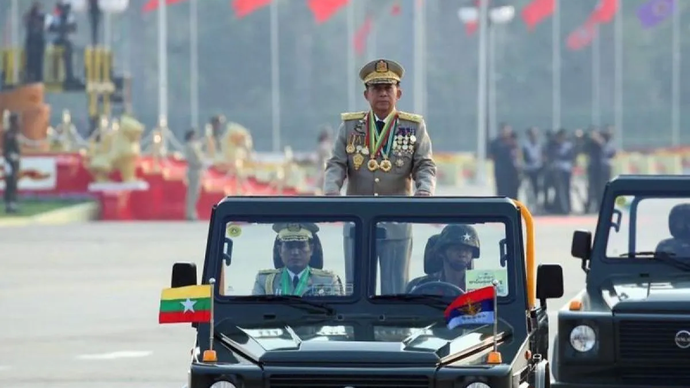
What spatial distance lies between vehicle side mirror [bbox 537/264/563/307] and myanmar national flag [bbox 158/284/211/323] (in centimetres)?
150

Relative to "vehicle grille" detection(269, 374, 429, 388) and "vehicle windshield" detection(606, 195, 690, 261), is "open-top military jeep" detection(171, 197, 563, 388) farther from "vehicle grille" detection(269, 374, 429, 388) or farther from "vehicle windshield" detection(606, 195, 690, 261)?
"vehicle windshield" detection(606, 195, 690, 261)

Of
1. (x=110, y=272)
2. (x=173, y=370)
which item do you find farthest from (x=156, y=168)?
(x=173, y=370)

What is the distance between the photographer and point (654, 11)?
72.8m

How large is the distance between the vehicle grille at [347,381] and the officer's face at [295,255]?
4.01 ft

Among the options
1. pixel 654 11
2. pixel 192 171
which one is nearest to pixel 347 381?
pixel 192 171

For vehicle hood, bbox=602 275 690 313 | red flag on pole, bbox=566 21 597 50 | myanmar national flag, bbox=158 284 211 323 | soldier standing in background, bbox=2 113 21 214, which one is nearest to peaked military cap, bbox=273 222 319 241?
myanmar national flag, bbox=158 284 211 323

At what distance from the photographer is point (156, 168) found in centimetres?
3725

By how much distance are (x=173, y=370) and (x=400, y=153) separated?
3760 mm

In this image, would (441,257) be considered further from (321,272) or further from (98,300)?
(98,300)

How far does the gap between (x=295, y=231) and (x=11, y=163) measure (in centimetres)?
2838

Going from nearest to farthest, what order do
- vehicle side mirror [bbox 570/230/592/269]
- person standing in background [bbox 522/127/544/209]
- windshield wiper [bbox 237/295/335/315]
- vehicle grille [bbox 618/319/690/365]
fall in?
windshield wiper [bbox 237/295/335/315] → vehicle grille [bbox 618/319/690/365] → vehicle side mirror [bbox 570/230/592/269] → person standing in background [bbox 522/127/544/209]

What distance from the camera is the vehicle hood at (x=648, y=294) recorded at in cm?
1040

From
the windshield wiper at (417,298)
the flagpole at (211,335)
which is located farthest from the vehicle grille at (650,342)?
the flagpole at (211,335)

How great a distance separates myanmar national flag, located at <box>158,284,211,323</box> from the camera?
26.3 ft
